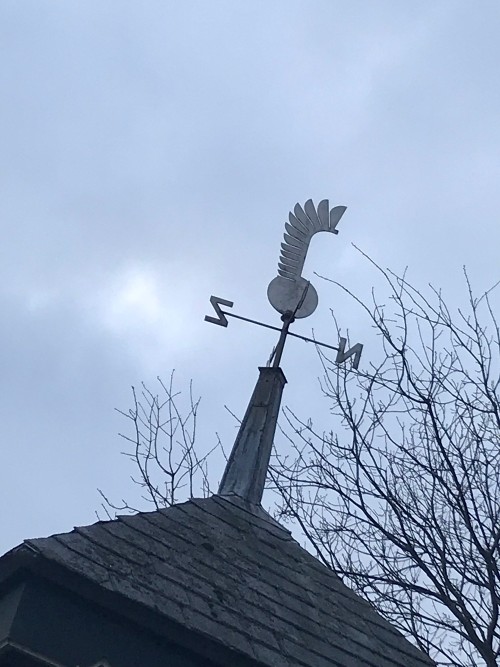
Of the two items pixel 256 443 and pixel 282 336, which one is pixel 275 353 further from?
pixel 256 443

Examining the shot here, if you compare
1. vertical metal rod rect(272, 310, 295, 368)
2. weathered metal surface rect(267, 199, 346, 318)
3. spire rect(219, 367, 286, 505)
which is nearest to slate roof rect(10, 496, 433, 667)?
spire rect(219, 367, 286, 505)

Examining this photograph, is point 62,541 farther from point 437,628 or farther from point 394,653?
point 437,628

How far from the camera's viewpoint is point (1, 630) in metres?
3.47

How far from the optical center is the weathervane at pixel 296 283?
659 centimetres

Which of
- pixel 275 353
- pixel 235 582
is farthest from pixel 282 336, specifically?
pixel 235 582

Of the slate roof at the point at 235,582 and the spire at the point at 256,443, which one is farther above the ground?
the spire at the point at 256,443

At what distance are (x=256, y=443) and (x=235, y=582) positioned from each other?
166cm

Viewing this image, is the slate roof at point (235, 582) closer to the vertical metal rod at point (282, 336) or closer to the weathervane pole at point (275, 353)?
the weathervane pole at point (275, 353)

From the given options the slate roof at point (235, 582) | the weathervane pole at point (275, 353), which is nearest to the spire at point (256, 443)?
the weathervane pole at point (275, 353)

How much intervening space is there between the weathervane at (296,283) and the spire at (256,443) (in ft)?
0.48

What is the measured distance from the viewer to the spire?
18.4 ft

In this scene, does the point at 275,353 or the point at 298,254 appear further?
the point at 298,254

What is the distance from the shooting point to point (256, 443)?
5.94m

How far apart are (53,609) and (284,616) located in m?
1.19
